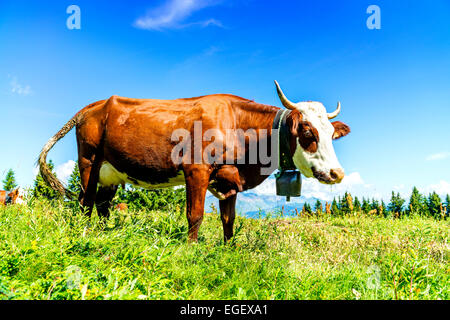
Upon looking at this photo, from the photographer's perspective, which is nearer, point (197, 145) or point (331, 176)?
point (331, 176)

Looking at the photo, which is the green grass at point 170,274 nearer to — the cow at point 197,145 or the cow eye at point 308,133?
the cow at point 197,145

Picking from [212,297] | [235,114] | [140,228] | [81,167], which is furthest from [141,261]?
[81,167]

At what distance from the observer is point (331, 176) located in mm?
4020

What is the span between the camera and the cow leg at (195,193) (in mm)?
4012

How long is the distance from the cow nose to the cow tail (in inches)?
166

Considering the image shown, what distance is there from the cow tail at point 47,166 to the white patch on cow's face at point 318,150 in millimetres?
3779

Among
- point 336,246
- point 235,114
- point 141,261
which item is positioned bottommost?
point 336,246

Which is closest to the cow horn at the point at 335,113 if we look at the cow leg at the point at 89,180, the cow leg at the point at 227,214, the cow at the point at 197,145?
the cow at the point at 197,145

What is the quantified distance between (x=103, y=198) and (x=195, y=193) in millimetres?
2233

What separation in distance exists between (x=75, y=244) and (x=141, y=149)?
182cm

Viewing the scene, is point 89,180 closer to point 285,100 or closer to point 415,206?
point 285,100

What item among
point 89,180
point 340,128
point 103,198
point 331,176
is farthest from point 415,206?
point 89,180

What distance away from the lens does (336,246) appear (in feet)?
16.5
